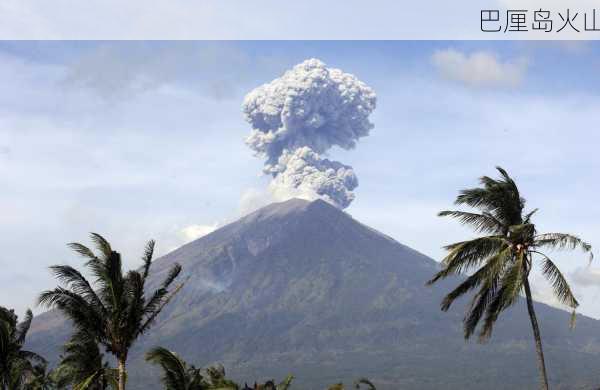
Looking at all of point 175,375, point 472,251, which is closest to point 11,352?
point 175,375

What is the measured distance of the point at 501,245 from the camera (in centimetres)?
3142

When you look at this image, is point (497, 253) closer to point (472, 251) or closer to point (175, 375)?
point (472, 251)

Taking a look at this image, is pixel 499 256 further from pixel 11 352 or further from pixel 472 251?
pixel 11 352

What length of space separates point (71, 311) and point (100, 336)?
132 cm

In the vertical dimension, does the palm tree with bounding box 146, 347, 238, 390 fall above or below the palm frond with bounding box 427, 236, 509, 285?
below

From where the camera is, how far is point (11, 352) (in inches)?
1585

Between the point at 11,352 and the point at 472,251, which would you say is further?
the point at 11,352

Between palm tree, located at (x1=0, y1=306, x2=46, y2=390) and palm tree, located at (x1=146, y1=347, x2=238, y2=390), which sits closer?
palm tree, located at (x1=146, y1=347, x2=238, y2=390)

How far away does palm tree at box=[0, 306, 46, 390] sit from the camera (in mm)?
39469

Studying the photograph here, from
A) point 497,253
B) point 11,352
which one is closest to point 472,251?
point 497,253

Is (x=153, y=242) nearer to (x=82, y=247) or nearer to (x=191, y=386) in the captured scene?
(x=82, y=247)

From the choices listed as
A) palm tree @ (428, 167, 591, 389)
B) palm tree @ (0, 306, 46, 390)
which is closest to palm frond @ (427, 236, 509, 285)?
palm tree @ (428, 167, 591, 389)

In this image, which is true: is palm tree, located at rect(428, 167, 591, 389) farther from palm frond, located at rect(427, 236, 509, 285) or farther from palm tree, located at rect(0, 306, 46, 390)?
palm tree, located at rect(0, 306, 46, 390)

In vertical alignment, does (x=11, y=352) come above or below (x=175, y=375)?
above
